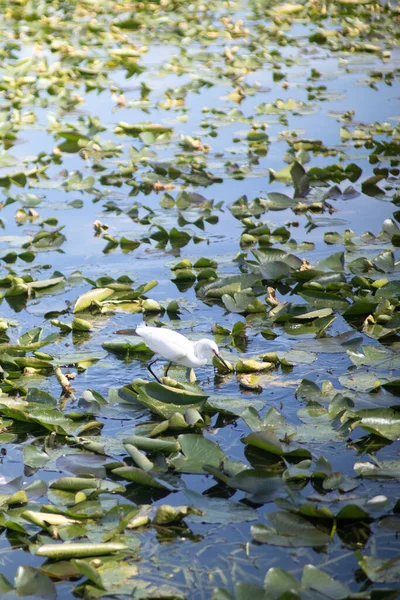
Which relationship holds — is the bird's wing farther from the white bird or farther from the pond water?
the pond water

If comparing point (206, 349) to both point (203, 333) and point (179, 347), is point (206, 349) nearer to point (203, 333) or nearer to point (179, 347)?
point (179, 347)

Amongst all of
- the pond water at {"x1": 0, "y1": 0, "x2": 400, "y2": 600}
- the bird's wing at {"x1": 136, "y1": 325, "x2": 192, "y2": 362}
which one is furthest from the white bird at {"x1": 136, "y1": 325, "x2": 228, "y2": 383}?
the pond water at {"x1": 0, "y1": 0, "x2": 400, "y2": 600}

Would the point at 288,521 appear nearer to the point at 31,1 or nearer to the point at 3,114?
the point at 3,114

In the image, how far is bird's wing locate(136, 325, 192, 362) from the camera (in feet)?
12.1

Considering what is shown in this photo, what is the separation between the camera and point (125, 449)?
3.27m

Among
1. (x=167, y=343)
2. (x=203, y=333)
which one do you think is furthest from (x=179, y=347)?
(x=203, y=333)

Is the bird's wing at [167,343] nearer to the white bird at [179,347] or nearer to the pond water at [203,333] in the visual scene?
the white bird at [179,347]

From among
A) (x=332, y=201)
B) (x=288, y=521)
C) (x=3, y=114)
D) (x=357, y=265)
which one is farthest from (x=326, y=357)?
(x=3, y=114)

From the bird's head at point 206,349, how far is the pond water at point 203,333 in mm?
156

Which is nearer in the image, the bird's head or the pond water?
the pond water

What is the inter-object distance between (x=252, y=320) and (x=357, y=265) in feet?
2.79

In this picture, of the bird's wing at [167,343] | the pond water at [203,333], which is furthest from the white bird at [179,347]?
the pond water at [203,333]

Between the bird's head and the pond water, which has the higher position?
the bird's head

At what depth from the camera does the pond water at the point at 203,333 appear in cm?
267
